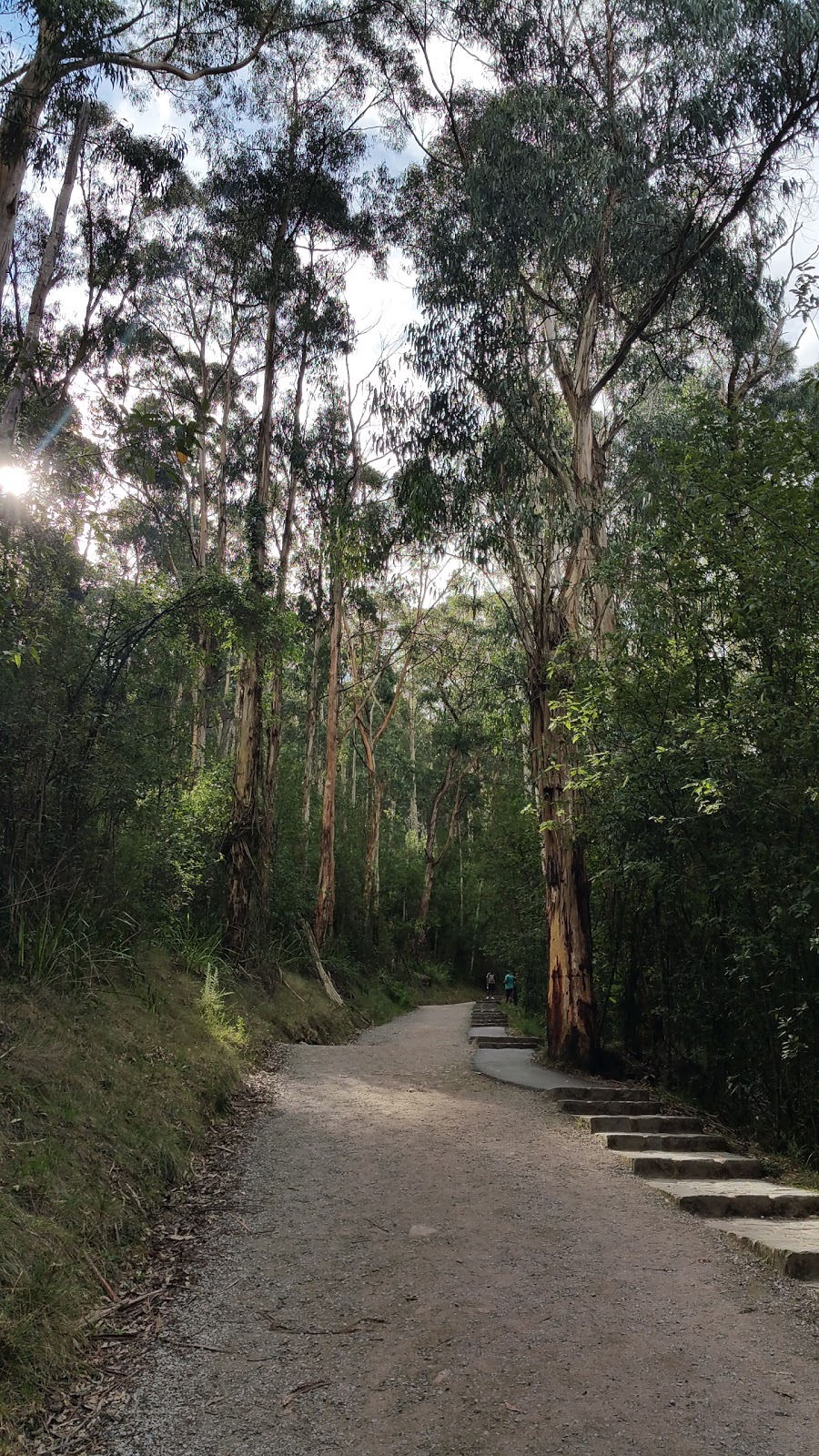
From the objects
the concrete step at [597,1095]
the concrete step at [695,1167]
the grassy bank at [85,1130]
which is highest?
the grassy bank at [85,1130]

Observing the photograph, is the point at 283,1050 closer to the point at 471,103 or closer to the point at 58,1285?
the point at 58,1285

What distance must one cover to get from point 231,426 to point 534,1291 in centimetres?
1788

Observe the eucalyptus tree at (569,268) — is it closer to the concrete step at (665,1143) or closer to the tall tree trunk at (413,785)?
the concrete step at (665,1143)

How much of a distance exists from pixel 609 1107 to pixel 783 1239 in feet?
10.9

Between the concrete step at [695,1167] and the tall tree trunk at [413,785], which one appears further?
the tall tree trunk at [413,785]

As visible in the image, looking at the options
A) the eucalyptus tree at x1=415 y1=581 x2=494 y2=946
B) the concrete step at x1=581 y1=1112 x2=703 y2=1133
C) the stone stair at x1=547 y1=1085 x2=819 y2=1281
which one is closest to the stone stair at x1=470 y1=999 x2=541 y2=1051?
the stone stair at x1=547 y1=1085 x2=819 y2=1281

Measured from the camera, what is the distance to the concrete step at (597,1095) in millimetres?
7508

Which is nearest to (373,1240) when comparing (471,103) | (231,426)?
(471,103)

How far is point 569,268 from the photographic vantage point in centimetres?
1049

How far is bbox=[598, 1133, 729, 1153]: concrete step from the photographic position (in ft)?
19.3

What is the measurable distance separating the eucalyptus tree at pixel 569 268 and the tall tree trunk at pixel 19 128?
16.2 ft

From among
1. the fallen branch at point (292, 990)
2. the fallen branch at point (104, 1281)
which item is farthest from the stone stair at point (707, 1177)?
the fallen branch at point (292, 990)

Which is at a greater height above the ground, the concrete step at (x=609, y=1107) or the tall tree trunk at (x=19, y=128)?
the tall tree trunk at (x=19, y=128)

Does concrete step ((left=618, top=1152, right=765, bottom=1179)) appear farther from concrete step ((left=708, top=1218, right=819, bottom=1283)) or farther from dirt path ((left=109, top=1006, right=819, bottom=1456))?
concrete step ((left=708, top=1218, right=819, bottom=1283))
